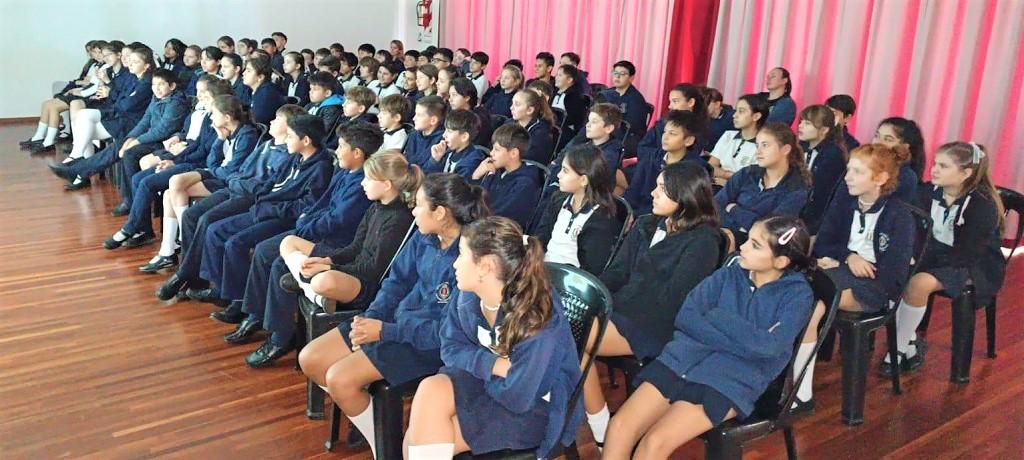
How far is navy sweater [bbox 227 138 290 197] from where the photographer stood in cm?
408

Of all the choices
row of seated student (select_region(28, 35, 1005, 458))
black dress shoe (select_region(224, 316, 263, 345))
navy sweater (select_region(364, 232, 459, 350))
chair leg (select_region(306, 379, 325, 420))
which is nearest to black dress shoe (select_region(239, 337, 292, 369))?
row of seated student (select_region(28, 35, 1005, 458))

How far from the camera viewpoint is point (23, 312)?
3645 millimetres

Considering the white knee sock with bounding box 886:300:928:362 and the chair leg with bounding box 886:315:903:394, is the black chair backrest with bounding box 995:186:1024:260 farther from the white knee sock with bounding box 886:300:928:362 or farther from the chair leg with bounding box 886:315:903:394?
the chair leg with bounding box 886:315:903:394

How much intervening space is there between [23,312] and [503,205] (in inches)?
85.2

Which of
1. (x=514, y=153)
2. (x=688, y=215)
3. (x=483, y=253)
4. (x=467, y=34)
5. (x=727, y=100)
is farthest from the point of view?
(x=467, y=34)

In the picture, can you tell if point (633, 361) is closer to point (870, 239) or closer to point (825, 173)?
point (870, 239)

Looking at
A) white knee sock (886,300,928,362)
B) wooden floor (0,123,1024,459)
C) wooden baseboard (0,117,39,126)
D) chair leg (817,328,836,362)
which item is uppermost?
white knee sock (886,300,928,362)

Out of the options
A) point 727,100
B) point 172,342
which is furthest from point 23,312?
point 727,100

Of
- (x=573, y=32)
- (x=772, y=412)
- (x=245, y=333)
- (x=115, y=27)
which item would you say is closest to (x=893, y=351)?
(x=772, y=412)

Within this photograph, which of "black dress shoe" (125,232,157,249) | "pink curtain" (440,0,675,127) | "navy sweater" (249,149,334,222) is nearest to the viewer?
"navy sweater" (249,149,334,222)

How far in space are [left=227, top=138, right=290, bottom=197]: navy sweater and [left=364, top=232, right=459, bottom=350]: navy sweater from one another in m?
1.64

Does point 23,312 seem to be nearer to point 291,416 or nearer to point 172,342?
point 172,342

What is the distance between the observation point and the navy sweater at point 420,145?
4.52m

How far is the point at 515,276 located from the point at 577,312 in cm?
29
